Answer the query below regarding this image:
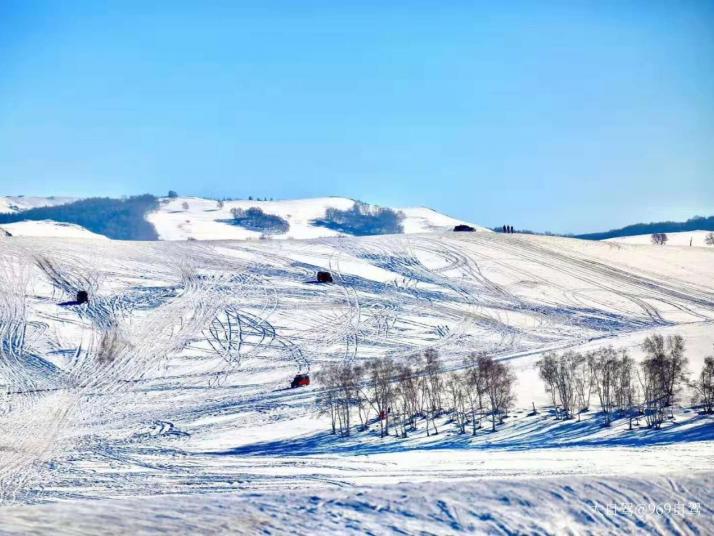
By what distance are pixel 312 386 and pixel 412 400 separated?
11.4 m

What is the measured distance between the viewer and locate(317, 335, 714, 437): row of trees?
46.2m

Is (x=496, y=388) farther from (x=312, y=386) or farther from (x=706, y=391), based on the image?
(x=312, y=386)

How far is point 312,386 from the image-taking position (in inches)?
2307

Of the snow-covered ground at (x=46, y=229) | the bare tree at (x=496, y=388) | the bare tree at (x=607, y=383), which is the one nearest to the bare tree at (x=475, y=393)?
the bare tree at (x=496, y=388)

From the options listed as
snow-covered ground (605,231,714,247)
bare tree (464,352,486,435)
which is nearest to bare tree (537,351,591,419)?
bare tree (464,352,486,435)

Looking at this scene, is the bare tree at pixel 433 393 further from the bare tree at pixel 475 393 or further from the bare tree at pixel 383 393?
the bare tree at pixel 383 393

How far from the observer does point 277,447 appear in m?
43.4

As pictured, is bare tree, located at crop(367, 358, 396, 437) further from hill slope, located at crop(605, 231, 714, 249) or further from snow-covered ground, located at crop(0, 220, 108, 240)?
hill slope, located at crop(605, 231, 714, 249)

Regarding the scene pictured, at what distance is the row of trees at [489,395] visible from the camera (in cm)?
4622

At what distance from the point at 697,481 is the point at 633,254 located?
9125 cm

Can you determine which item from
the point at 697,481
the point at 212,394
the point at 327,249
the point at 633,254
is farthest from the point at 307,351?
the point at 633,254

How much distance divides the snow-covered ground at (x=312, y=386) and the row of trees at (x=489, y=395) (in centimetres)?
130

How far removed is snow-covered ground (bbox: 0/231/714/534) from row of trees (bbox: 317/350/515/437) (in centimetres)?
132

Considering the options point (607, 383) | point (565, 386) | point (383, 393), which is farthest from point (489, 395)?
point (607, 383)
